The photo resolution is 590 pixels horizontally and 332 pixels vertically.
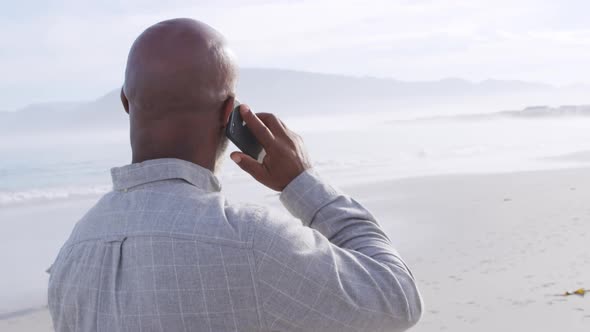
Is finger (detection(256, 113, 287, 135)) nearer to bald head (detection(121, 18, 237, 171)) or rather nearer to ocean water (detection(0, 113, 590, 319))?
bald head (detection(121, 18, 237, 171))

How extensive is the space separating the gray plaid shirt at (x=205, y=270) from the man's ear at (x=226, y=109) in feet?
0.40

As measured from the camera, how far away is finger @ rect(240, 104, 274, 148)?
5.42 feet

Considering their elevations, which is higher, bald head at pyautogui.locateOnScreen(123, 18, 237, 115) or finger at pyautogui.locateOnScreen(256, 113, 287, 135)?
bald head at pyautogui.locateOnScreen(123, 18, 237, 115)

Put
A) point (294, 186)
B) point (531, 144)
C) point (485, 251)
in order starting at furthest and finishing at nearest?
point (531, 144)
point (485, 251)
point (294, 186)

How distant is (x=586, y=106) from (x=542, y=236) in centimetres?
5566

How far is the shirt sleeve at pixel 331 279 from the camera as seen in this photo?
1.45m

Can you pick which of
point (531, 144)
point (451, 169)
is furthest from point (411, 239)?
point (531, 144)

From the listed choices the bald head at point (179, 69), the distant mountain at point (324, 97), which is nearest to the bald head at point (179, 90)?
the bald head at point (179, 69)

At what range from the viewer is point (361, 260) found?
Result: 62.0 inches

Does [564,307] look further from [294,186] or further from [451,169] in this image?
[451,169]

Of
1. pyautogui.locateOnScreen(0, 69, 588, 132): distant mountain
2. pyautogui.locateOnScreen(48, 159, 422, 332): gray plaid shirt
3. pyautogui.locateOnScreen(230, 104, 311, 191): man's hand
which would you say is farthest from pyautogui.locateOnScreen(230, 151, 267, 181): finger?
pyautogui.locateOnScreen(0, 69, 588, 132): distant mountain

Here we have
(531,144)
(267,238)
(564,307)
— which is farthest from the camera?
(531,144)

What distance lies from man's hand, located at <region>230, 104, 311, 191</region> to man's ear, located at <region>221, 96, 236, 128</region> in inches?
3.1

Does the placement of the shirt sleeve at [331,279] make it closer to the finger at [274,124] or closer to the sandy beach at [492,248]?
the finger at [274,124]
